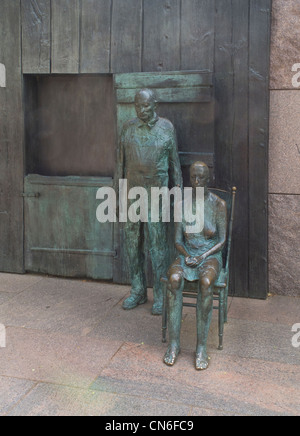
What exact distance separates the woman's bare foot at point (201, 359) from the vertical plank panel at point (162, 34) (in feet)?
10.1

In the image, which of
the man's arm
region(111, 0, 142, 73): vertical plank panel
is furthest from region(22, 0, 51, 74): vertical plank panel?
the man's arm

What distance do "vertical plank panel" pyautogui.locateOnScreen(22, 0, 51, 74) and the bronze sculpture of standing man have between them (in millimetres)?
1634

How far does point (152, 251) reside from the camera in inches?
209

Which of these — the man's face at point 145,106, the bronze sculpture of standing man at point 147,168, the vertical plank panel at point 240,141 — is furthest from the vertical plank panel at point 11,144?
the vertical plank panel at point 240,141

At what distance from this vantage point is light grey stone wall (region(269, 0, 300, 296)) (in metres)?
5.50

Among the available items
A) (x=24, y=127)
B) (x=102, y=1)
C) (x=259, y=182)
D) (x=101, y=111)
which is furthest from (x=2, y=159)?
(x=259, y=182)

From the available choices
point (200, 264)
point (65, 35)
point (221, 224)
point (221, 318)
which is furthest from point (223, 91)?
point (221, 318)

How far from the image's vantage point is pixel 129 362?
4.21 metres

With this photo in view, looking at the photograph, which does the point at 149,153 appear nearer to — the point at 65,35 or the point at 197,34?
the point at 197,34

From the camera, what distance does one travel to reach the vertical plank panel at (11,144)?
6176mm

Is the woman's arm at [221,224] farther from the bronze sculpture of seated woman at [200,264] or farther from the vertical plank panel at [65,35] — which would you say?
the vertical plank panel at [65,35]

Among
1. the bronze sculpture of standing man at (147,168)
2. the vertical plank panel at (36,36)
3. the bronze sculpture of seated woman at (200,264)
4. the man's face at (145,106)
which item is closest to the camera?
the bronze sculpture of seated woman at (200,264)

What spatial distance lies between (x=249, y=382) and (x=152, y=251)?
1.82 m

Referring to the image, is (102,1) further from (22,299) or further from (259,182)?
(22,299)
